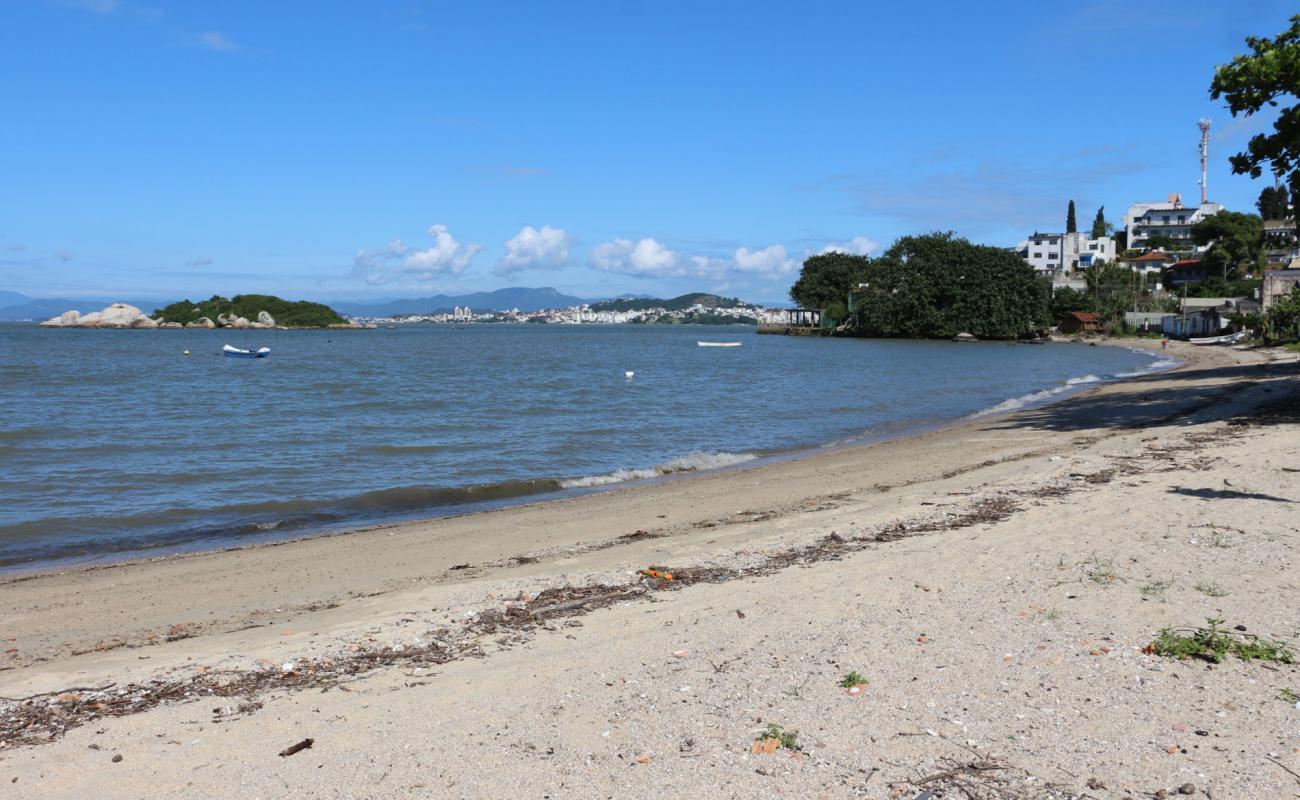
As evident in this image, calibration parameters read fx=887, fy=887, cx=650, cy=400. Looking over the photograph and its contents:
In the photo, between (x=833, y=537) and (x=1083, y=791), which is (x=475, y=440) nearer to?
(x=833, y=537)

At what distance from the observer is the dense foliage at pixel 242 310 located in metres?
181

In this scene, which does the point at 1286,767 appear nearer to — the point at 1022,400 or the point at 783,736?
the point at 783,736

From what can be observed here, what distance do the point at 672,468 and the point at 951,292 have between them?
3785 inches

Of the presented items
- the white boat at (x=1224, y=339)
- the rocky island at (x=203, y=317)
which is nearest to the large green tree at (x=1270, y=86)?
the white boat at (x=1224, y=339)

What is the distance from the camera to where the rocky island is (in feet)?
589

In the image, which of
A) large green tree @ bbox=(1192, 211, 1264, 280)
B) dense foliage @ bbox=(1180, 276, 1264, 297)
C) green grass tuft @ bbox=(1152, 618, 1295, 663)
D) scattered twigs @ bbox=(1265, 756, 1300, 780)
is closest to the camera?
scattered twigs @ bbox=(1265, 756, 1300, 780)

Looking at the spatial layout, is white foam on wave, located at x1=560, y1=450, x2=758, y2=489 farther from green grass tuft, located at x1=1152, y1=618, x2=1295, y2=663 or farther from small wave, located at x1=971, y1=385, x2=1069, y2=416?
small wave, located at x1=971, y1=385, x2=1069, y2=416

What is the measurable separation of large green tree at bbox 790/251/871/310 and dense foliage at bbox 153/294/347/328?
373 ft

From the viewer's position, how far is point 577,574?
370 inches

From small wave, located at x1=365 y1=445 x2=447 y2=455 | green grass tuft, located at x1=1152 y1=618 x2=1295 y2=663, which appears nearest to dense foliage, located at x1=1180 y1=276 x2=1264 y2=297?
small wave, located at x1=365 y1=445 x2=447 y2=455

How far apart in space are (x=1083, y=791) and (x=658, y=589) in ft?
15.1

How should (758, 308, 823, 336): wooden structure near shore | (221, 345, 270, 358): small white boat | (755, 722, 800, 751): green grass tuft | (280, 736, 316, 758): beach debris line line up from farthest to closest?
(758, 308, 823, 336): wooden structure near shore
(221, 345, 270, 358): small white boat
(280, 736, 316, 758): beach debris line
(755, 722, 800, 751): green grass tuft

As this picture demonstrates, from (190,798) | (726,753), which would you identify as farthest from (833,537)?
(190,798)

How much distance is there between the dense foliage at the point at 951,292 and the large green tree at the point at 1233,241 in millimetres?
17796
